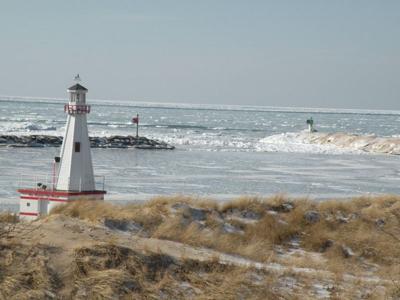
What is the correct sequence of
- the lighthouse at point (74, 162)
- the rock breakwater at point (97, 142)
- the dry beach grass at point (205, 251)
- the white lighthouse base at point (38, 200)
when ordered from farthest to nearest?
the rock breakwater at point (97, 142)
the lighthouse at point (74, 162)
the white lighthouse base at point (38, 200)
the dry beach grass at point (205, 251)

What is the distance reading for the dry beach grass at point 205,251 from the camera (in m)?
10.0

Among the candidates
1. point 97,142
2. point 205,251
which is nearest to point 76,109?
point 205,251

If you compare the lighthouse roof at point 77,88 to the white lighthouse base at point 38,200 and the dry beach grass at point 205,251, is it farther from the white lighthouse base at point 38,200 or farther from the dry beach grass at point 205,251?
the dry beach grass at point 205,251

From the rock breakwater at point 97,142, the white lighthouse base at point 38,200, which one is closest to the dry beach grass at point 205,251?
the white lighthouse base at point 38,200

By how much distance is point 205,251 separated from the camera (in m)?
12.7

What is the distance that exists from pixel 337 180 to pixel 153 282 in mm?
28731

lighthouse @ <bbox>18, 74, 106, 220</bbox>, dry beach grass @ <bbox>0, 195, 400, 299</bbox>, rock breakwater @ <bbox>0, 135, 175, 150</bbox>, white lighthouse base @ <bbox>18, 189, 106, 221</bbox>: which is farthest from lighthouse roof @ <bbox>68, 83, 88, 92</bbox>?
rock breakwater @ <bbox>0, 135, 175, 150</bbox>

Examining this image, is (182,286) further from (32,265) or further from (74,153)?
(74,153)

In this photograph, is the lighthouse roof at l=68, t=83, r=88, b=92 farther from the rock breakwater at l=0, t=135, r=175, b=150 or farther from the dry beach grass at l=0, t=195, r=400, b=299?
the rock breakwater at l=0, t=135, r=175, b=150

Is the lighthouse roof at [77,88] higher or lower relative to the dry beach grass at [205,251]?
higher

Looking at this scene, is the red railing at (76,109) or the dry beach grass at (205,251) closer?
the dry beach grass at (205,251)

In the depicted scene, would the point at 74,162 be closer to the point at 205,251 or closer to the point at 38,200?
the point at 38,200

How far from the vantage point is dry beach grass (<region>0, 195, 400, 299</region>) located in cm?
1002

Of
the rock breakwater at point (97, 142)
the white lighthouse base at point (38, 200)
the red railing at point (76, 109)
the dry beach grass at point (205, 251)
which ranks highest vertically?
the red railing at point (76, 109)
